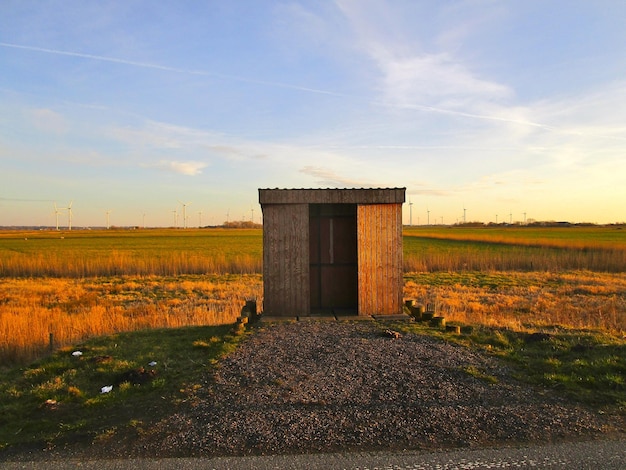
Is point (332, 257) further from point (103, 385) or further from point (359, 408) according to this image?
point (359, 408)

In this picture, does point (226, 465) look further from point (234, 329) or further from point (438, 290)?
point (438, 290)

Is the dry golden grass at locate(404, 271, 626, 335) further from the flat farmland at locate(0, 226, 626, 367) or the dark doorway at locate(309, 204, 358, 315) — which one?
the dark doorway at locate(309, 204, 358, 315)

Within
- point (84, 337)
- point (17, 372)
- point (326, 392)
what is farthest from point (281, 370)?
point (84, 337)

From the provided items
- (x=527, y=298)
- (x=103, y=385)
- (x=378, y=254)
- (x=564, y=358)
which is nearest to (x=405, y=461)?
(x=103, y=385)

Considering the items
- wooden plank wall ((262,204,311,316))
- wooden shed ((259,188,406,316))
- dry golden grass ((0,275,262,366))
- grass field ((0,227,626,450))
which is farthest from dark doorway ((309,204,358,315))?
dry golden grass ((0,275,262,366))

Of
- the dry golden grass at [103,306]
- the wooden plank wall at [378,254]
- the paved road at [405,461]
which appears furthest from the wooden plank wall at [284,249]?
the paved road at [405,461]

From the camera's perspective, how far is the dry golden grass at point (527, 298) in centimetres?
1362

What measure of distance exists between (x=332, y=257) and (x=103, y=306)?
9.62 meters

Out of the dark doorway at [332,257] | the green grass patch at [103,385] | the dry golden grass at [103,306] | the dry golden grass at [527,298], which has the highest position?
the dark doorway at [332,257]

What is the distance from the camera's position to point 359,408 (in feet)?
18.7

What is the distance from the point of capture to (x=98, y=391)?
21.9 feet

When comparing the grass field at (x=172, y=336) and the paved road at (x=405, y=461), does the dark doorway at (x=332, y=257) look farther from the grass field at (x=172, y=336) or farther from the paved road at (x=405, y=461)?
the paved road at (x=405, y=461)

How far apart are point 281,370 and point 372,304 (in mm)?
→ 4528

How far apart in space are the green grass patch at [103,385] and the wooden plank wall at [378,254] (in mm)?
3469
